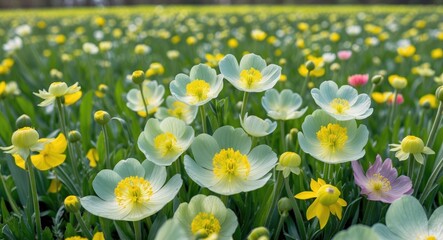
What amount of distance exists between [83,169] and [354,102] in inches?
29.0

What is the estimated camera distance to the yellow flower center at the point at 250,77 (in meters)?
0.93

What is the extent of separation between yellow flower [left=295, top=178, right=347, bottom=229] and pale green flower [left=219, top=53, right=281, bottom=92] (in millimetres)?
247

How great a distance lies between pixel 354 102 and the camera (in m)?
0.92

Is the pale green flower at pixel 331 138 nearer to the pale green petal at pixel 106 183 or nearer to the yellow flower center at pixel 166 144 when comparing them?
the yellow flower center at pixel 166 144

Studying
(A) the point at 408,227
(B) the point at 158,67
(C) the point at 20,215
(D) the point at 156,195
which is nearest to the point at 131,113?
(B) the point at 158,67

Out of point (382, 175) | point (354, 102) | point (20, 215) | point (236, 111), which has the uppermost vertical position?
point (354, 102)

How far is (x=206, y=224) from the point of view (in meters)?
0.73

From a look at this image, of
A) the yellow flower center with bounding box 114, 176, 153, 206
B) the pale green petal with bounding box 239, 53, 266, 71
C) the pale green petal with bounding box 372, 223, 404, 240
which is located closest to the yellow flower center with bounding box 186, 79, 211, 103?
the pale green petal with bounding box 239, 53, 266, 71

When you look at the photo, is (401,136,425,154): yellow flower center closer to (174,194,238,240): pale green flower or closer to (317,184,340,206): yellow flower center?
(317,184,340,206): yellow flower center

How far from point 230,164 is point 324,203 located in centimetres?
18

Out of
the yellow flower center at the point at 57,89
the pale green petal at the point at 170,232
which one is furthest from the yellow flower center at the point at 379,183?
the yellow flower center at the point at 57,89

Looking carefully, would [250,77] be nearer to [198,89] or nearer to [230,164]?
[198,89]

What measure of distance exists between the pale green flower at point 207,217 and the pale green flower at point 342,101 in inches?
11.2

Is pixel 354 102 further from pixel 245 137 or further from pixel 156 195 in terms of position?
pixel 156 195
